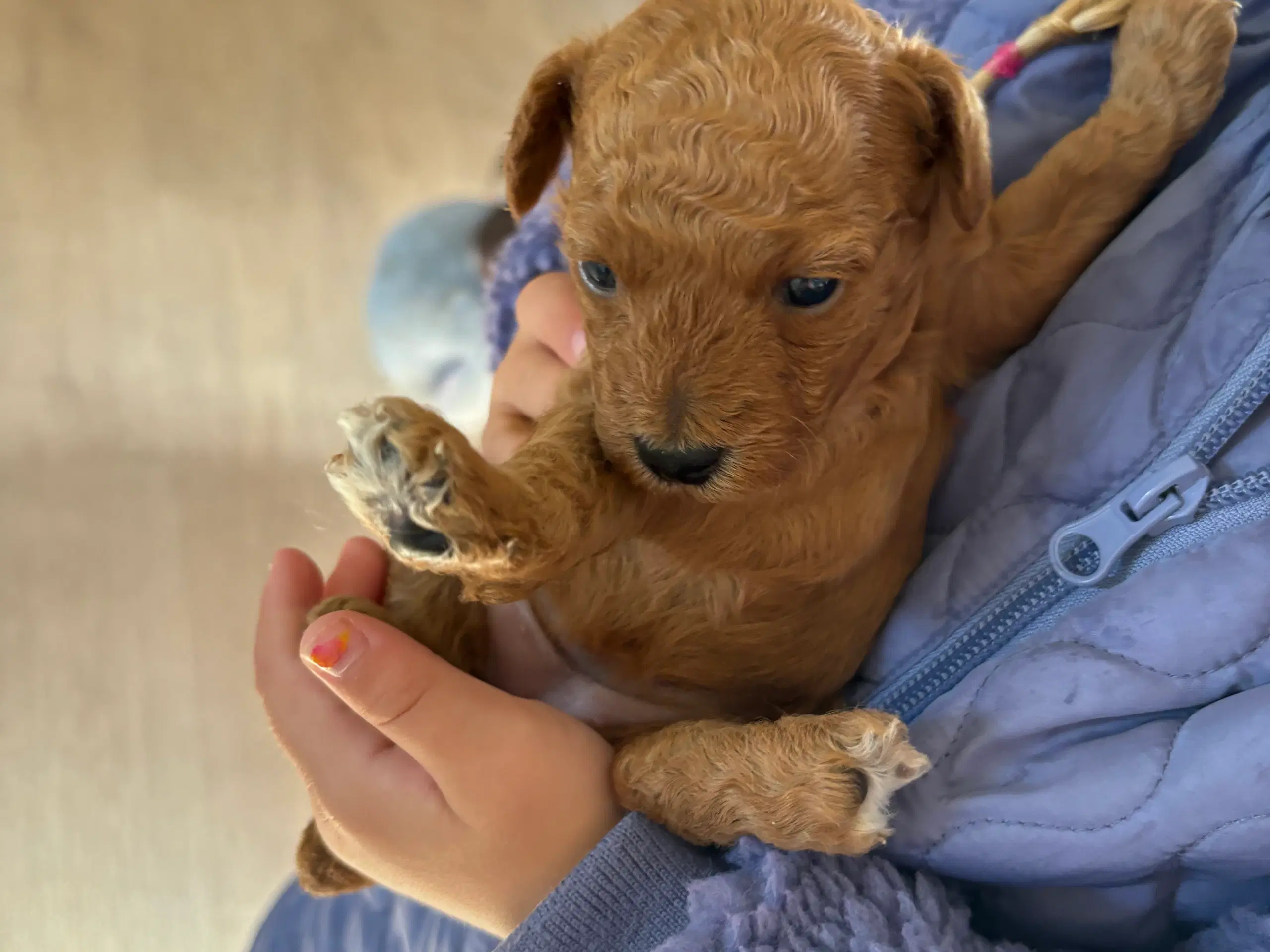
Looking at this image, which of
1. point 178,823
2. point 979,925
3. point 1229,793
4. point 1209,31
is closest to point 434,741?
point 979,925

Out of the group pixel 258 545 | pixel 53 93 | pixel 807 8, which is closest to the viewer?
pixel 807 8

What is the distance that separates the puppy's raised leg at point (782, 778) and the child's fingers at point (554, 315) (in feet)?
1.90

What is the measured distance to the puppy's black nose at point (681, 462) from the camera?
802 millimetres

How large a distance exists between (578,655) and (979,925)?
1.76 feet

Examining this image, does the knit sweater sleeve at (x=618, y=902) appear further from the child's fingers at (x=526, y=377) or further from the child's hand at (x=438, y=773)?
the child's fingers at (x=526, y=377)

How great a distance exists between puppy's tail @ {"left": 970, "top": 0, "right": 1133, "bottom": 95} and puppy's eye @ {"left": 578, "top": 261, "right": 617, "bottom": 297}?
622mm

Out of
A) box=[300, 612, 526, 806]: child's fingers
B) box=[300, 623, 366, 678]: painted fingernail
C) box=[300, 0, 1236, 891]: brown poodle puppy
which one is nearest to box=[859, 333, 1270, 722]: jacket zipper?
box=[300, 0, 1236, 891]: brown poodle puppy

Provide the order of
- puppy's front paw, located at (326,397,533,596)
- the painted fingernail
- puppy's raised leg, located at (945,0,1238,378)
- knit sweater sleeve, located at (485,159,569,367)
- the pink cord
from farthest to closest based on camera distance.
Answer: knit sweater sleeve, located at (485,159,569,367), the pink cord, puppy's raised leg, located at (945,0,1238,378), the painted fingernail, puppy's front paw, located at (326,397,533,596)

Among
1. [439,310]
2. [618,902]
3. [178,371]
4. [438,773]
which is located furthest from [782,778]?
[178,371]

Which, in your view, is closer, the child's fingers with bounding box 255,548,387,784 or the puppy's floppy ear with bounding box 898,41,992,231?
the puppy's floppy ear with bounding box 898,41,992,231

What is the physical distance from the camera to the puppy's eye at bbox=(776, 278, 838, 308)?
2.63 feet

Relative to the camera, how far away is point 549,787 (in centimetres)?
106

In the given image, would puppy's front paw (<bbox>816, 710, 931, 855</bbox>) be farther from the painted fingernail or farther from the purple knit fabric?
the painted fingernail

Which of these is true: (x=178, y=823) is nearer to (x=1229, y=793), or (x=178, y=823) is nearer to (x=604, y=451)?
(x=604, y=451)
